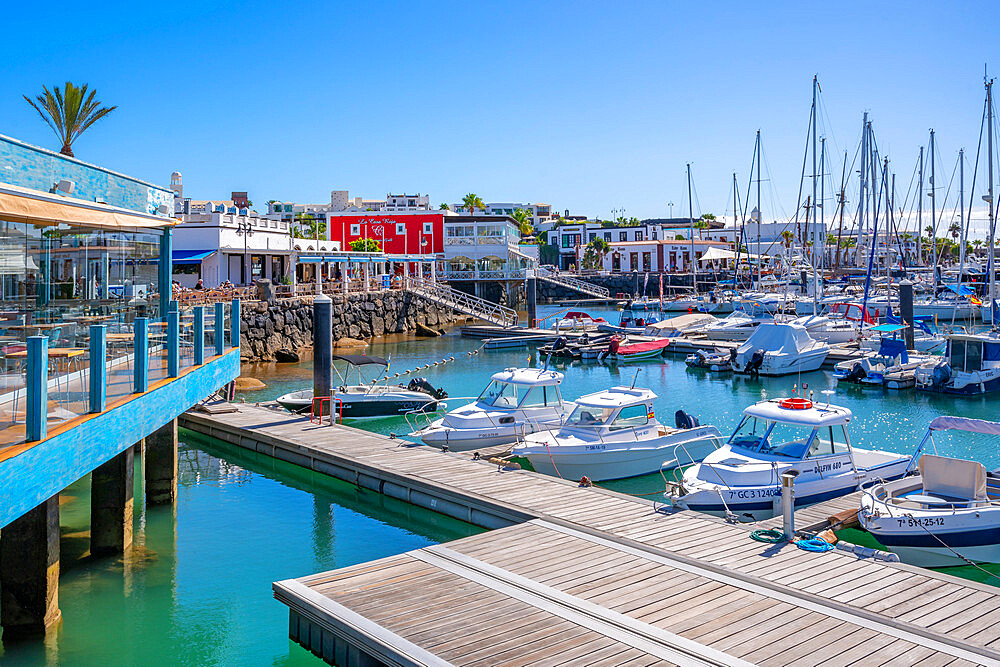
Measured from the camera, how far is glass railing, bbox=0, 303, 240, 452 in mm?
9625

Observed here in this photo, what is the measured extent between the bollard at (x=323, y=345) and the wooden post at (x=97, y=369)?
1422 centimetres

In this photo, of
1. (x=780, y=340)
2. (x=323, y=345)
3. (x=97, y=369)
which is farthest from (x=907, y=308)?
(x=97, y=369)

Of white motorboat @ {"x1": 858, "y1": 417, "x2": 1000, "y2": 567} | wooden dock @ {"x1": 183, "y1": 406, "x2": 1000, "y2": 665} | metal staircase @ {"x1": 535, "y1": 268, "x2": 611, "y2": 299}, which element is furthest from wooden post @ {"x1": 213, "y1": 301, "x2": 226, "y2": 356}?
metal staircase @ {"x1": 535, "y1": 268, "x2": 611, "y2": 299}

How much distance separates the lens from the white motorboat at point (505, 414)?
75.8 ft

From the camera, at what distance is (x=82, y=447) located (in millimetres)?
10938

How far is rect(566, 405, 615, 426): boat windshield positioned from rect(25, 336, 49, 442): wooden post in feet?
45.3

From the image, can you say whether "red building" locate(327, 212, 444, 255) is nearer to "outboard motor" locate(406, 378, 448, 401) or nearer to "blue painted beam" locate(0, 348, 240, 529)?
"outboard motor" locate(406, 378, 448, 401)

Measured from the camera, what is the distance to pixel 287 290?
53.2 meters

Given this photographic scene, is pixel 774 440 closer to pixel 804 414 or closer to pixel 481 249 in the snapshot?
pixel 804 414

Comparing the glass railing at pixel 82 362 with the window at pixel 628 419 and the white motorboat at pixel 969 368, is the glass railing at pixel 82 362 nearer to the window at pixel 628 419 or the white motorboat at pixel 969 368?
the window at pixel 628 419

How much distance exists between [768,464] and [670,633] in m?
8.54

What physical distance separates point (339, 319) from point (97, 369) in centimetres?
4720

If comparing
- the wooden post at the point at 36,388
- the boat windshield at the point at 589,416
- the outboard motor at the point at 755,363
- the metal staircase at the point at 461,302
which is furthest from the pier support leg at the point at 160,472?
the metal staircase at the point at 461,302

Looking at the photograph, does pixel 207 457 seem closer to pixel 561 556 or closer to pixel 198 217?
pixel 561 556
